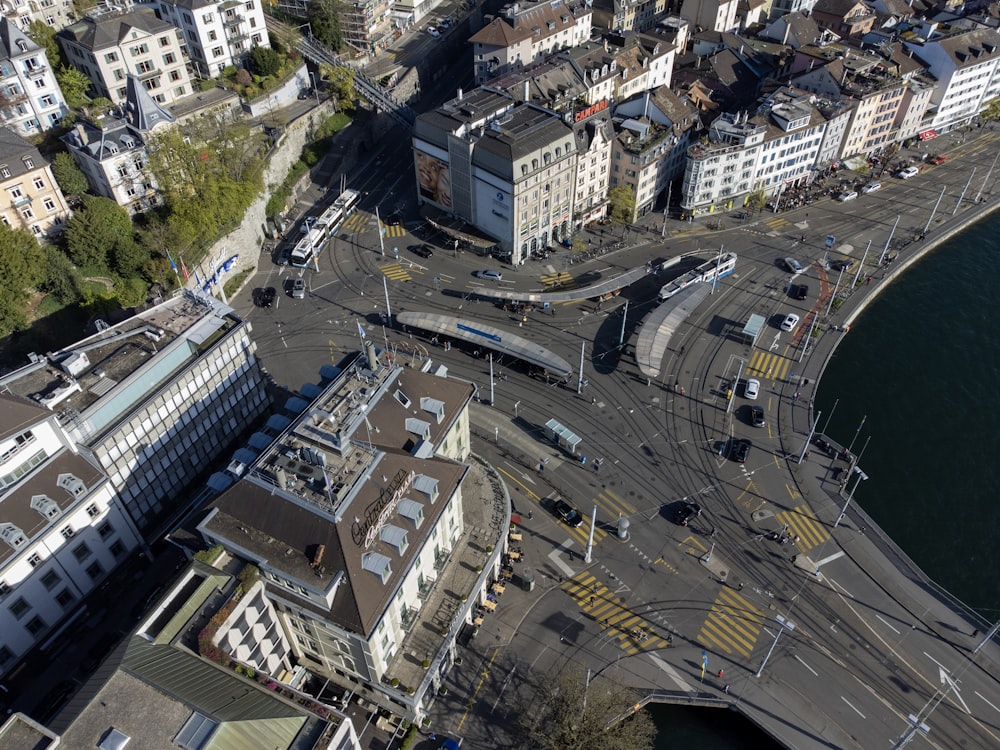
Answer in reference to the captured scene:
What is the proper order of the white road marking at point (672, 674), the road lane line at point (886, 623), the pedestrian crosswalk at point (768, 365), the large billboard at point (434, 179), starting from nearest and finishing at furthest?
the white road marking at point (672, 674) < the road lane line at point (886, 623) < the pedestrian crosswalk at point (768, 365) < the large billboard at point (434, 179)

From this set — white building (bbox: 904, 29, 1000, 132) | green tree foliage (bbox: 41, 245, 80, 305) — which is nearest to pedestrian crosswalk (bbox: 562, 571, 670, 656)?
green tree foliage (bbox: 41, 245, 80, 305)

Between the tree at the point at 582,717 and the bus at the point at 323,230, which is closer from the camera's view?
the tree at the point at 582,717

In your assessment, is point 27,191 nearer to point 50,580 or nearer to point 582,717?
point 50,580

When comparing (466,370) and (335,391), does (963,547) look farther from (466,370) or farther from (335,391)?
(335,391)

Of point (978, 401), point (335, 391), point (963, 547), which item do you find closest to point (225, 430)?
point (335, 391)

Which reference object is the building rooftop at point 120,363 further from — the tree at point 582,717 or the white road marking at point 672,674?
the white road marking at point 672,674

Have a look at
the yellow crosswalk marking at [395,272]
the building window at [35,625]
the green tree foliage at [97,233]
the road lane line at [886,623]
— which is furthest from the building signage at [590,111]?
the building window at [35,625]
